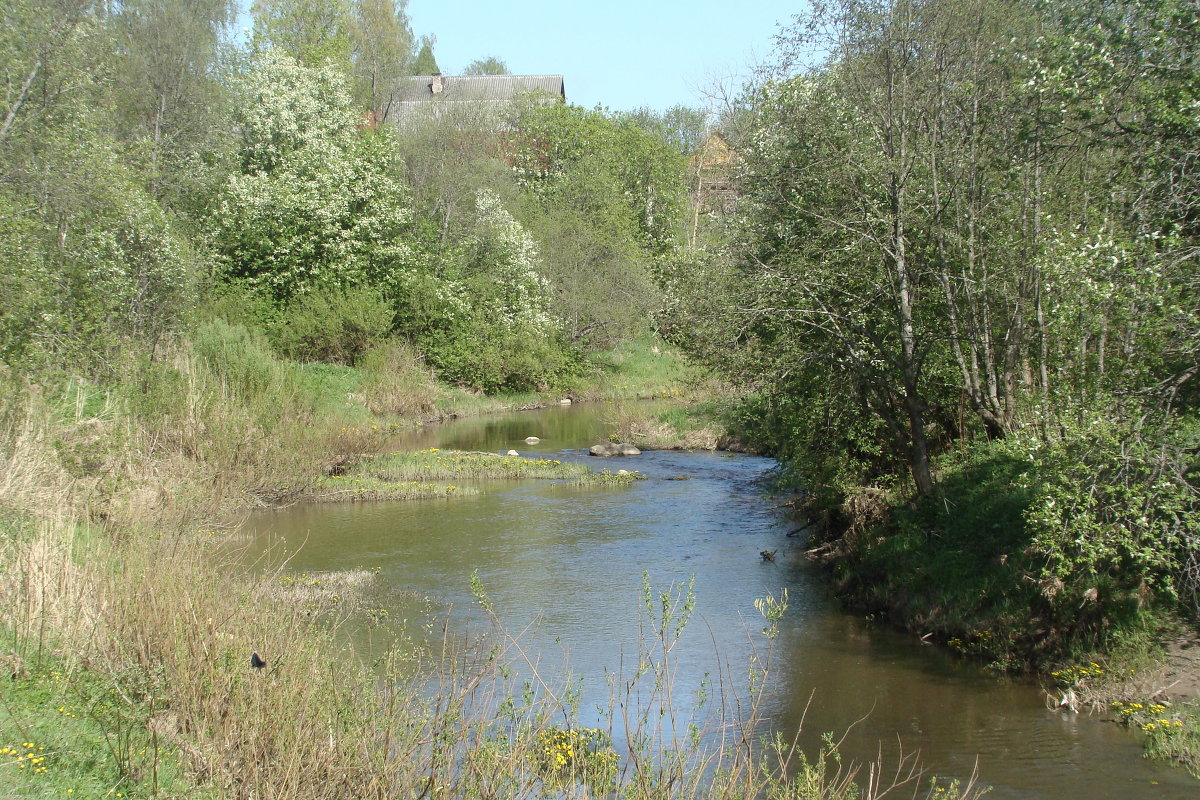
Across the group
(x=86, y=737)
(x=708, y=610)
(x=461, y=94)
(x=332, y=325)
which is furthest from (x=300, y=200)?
(x=86, y=737)

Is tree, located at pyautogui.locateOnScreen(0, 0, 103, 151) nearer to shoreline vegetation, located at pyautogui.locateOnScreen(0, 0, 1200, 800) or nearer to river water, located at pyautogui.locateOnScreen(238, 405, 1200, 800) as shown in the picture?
shoreline vegetation, located at pyautogui.locateOnScreen(0, 0, 1200, 800)

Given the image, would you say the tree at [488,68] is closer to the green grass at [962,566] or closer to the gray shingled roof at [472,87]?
the gray shingled roof at [472,87]

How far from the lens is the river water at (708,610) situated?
9.23m

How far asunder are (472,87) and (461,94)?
1108cm

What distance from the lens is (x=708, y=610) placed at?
529 inches

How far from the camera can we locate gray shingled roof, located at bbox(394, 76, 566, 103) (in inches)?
2169

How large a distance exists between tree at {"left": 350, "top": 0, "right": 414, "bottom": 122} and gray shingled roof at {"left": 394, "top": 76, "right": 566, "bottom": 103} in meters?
0.84

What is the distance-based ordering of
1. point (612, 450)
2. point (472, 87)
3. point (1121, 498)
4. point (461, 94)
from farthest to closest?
point (472, 87)
point (461, 94)
point (612, 450)
point (1121, 498)

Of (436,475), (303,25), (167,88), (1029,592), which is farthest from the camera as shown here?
(303,25)

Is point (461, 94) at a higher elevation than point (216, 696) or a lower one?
higher

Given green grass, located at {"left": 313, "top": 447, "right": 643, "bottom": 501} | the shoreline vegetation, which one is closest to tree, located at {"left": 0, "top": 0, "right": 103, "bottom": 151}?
the shoreline vegetation

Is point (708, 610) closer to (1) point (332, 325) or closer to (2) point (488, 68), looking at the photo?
(1) point (332, 325)

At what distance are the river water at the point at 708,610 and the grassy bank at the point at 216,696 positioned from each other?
678 mm

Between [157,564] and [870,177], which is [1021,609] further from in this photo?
[157,564]
